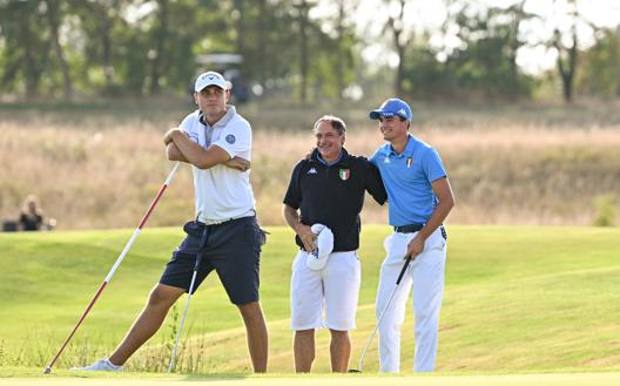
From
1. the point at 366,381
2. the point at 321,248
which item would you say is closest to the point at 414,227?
the point at 321,248

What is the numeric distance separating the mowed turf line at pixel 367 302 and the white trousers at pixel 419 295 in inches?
17.9

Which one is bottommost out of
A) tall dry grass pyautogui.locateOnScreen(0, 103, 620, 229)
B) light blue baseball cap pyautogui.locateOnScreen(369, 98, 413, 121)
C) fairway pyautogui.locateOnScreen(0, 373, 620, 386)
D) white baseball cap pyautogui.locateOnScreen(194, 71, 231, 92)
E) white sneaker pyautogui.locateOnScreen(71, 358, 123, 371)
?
tall dry grass pyautogui.locateOnScreen(0, 103, 620, 229)

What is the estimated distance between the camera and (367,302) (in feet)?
61.7

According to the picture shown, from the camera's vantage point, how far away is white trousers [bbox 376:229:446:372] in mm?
11312

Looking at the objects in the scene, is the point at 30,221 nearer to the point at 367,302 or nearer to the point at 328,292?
the point at 367,302

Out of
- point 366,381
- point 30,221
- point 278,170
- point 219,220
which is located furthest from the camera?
point 278,170

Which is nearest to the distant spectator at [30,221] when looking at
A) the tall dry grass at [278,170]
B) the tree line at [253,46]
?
the tall dry grass at [278,170]

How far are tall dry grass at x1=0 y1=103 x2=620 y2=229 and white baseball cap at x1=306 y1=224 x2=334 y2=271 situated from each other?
1990 cm

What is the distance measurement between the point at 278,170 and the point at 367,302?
22.6m

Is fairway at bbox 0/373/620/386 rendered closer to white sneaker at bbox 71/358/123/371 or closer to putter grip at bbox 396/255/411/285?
white sneaker at bbox 71/358/123/371

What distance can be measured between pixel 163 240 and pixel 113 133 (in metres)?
27.2

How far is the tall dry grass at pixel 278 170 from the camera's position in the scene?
118 ft

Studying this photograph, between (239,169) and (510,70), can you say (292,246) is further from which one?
(510,70)

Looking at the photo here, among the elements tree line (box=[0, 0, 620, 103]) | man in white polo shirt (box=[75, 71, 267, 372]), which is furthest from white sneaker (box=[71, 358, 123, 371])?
tree line (box=[0, 0, 620, 103])
